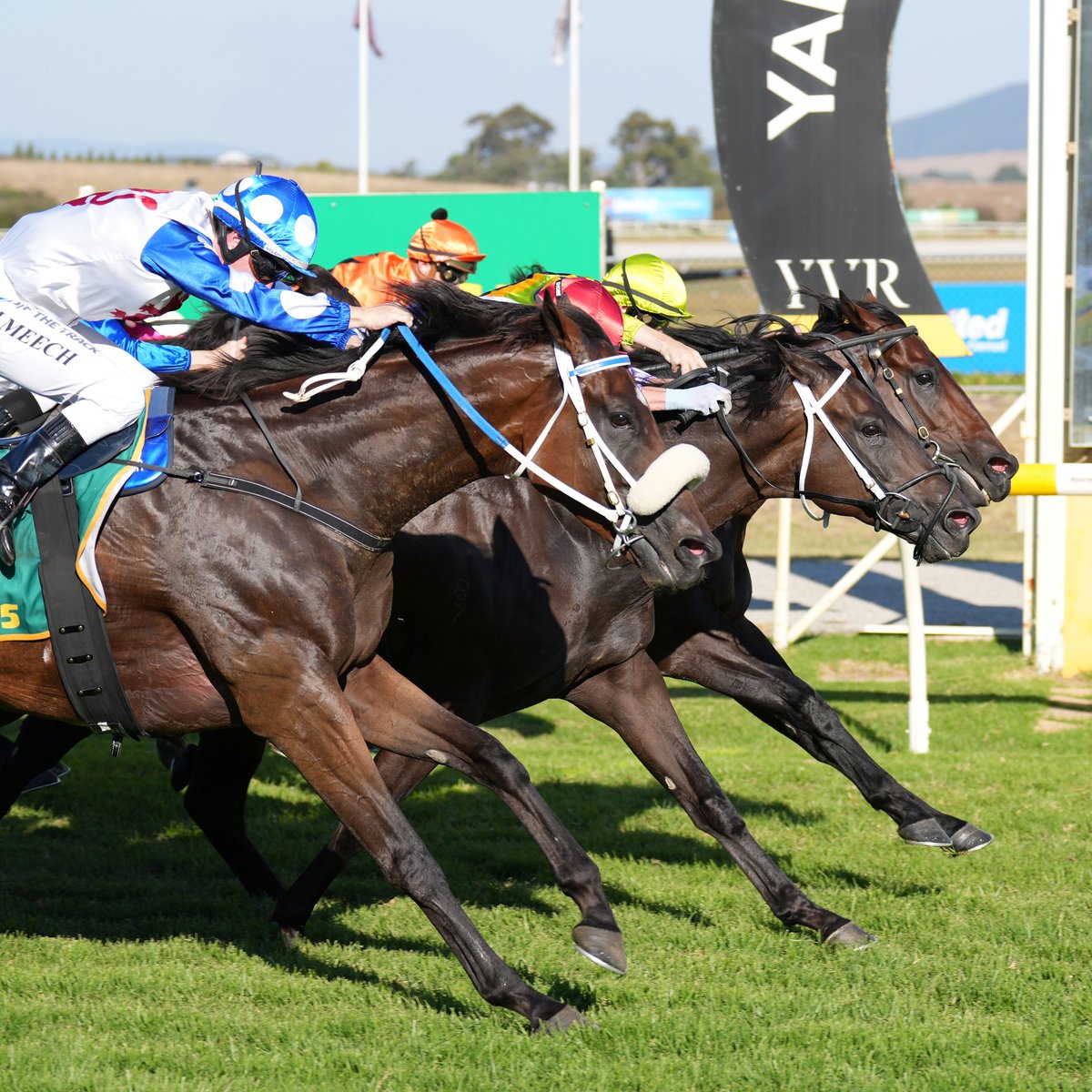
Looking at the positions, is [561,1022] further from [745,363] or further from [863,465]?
[745,363]

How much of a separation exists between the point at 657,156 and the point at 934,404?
271 feet

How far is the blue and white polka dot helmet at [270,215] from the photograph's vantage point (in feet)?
13.6

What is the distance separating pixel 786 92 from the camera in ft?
27.9

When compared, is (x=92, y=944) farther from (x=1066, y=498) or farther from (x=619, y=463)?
(x=1066, y=498)

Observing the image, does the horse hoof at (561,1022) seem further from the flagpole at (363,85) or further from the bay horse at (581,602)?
the flagpole at (363,85)

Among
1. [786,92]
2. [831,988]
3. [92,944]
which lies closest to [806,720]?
[831,988]

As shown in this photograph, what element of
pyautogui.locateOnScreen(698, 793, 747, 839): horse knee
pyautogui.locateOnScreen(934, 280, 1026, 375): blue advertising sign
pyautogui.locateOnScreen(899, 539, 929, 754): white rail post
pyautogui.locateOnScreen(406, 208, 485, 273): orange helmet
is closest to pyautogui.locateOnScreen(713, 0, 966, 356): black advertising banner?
pyautogui.locateOnScreen(899, 539, 929, 754): white rail post

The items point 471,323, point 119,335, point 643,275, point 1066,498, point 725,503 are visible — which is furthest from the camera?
point 1066,498

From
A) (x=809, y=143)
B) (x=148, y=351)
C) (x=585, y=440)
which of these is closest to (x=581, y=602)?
(x=585, y=440)

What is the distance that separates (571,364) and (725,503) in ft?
4.55

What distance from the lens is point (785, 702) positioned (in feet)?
17.8

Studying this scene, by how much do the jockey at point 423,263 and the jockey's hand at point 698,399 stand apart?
2158 millimetres

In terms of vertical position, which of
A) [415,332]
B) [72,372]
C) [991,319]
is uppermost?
[991,319]

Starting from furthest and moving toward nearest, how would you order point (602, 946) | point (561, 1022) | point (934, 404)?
point (934, 404)
point (602, 946)
point (561, 1022)
